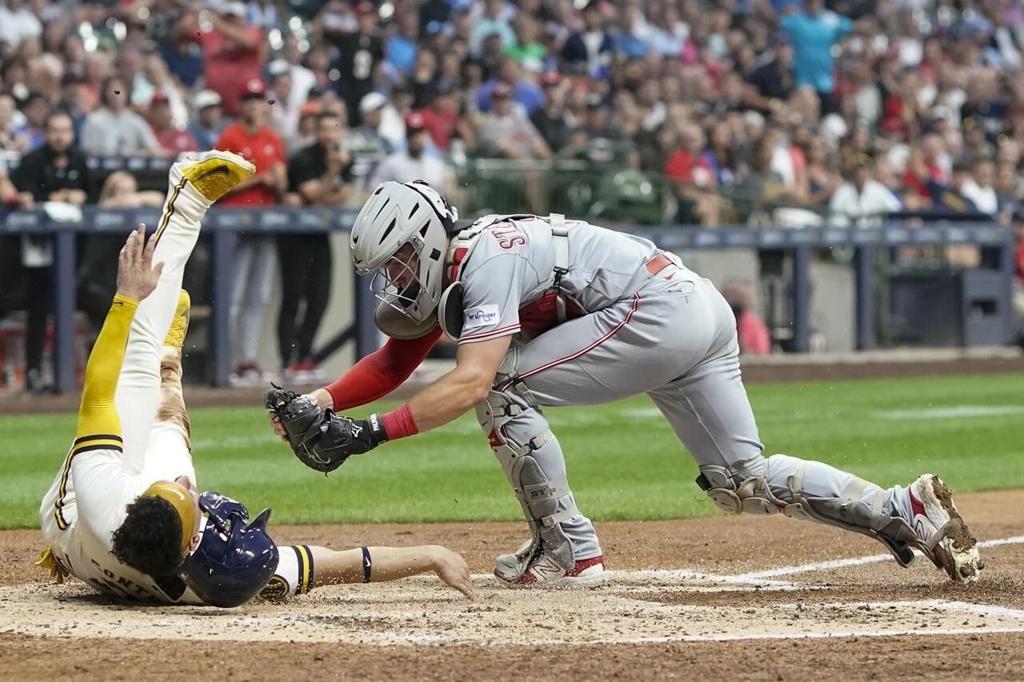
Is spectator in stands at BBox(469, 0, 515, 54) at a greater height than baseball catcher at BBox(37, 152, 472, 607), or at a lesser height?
greater

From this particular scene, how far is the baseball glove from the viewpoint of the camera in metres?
5.14

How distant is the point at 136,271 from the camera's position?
5.64 metres

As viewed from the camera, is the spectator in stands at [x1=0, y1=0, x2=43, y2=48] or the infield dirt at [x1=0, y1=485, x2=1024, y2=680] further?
the spectator in stands at [x1=0, y1=0, x2=43, y2=48]

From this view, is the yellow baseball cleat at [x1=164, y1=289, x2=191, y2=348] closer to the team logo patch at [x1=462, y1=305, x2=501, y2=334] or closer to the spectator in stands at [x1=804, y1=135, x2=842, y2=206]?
the team logo patch at [x1=462, y1=305, x2=501, y2=334]

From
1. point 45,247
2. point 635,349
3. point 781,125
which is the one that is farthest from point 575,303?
point 781,125

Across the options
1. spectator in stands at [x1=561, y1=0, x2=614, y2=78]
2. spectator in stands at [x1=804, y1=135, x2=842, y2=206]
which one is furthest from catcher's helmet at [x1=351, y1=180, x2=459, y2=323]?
spectator in stands at [x1=561, y1=0, x2=614, y2=78]

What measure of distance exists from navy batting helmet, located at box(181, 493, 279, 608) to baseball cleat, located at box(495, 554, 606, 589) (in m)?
1.08

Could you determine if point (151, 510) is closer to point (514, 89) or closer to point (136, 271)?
point (136, 271)

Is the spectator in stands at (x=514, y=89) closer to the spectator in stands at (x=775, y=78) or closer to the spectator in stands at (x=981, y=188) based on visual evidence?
the spectator in stands at (x=775, y=78)

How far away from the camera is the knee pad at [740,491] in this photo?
5816 mm

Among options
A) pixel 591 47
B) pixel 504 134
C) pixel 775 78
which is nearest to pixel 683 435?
pixel 504 134

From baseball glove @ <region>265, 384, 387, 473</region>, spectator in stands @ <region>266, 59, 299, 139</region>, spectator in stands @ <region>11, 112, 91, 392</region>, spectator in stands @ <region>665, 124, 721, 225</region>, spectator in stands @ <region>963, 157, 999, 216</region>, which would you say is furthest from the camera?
spectator in stands @ <region>963, 157, 999, 216</region>

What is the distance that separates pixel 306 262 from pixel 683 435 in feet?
29.4

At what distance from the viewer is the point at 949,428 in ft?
38.4
